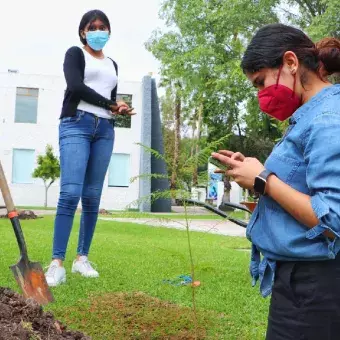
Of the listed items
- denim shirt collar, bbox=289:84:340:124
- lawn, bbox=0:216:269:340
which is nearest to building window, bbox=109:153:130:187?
lawn, bbox=0:216:269:340

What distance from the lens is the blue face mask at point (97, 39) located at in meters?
4.41

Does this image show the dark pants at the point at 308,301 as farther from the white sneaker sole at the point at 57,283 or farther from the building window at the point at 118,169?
the building window at the point at 118,169

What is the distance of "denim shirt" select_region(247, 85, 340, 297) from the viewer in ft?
4.77

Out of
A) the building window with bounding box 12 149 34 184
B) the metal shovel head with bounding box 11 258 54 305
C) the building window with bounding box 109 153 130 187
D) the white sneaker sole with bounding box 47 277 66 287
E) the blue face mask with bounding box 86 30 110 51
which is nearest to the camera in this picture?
the metal shovel head with bounding box 11 258 54 305

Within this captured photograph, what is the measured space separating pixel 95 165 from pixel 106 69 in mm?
717

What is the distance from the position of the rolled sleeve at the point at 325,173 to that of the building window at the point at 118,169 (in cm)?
2931

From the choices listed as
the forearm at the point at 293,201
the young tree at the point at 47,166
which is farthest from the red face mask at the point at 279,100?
the young tree at the point at 47,166

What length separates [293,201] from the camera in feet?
4.99

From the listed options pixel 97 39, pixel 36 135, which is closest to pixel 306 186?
pixel 97 39

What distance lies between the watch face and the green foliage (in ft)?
Result: 90.0

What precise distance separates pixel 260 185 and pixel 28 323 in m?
1.36

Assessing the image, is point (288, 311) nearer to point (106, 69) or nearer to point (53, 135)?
point (106, 69)

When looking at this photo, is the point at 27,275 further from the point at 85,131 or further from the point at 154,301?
the point at 85,131

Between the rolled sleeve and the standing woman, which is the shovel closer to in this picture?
the standing woman
